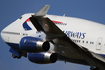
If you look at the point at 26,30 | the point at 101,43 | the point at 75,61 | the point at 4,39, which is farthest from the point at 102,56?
the point at 4,39

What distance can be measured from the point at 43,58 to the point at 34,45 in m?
3.62

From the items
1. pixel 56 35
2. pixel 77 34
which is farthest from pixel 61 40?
pixel 77 34

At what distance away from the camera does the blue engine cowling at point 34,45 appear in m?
25.0

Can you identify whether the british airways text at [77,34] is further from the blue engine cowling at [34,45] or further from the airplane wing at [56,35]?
the blue engine cowling at [34,45]

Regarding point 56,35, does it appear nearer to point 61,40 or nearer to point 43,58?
point 61,40

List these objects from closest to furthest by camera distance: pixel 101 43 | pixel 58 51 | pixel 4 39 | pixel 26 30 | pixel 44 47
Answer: pixel 44 47, pixel 101 43, pixel 58 51, pixel 26 30, pixel 4 39

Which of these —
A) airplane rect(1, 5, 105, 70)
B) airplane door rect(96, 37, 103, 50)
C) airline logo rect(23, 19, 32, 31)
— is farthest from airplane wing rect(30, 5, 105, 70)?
airline logo rect(23, 19, 32, 31)

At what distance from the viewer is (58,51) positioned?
98.6 feet

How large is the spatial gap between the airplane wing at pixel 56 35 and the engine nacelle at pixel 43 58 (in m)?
2.15

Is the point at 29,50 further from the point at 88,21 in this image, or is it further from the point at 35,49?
the point at 88,21

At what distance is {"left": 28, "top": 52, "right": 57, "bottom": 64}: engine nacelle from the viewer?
28150 mm

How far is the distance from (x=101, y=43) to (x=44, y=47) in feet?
18.9

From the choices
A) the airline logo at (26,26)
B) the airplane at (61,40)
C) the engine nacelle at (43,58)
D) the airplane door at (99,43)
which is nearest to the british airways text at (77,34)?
the airplane at (61,40)

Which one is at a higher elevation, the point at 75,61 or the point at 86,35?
the point at 86,35
